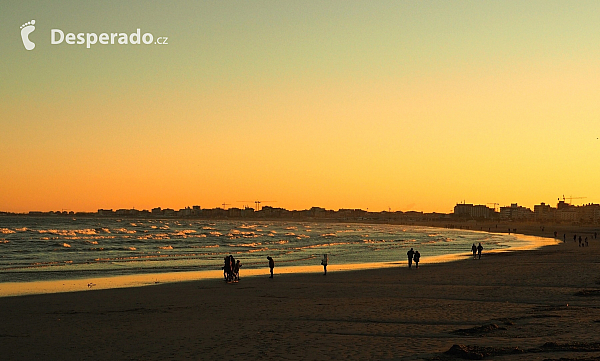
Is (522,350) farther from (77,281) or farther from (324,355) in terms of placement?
(77,281)

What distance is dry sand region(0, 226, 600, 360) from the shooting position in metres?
12.9

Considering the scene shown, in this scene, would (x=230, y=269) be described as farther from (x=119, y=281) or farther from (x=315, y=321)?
(x=315, y=321)

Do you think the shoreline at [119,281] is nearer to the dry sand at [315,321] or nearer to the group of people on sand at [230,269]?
the dry sand at [315,321]

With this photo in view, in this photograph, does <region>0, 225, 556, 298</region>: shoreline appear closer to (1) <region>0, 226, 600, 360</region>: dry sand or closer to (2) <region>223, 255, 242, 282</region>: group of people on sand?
(1) <region>0, 226, 600, 360</region>: dry sand

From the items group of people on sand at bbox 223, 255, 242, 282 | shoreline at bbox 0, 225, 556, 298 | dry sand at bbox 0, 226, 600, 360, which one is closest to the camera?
dry sand at bbox 0, 226, 600, 360

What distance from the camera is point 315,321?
17016 millimetres

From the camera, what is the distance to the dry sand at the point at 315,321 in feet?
42.3

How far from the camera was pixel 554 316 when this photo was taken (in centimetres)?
1658

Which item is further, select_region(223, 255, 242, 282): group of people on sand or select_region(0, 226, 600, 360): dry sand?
select_region(223, 255, 242, 282): group of people on sand

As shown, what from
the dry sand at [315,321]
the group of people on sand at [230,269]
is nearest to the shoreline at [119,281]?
the dry sand at [315,321]

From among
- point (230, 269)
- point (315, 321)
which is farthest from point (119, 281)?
point (315, 321)

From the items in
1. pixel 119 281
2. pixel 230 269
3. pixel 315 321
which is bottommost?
pixel 119 281

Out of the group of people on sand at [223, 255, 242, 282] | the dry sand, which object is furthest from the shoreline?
the group of people on sand at [223, 255, 242, 282]

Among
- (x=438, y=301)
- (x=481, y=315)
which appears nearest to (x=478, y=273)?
(x=438, y=301)
